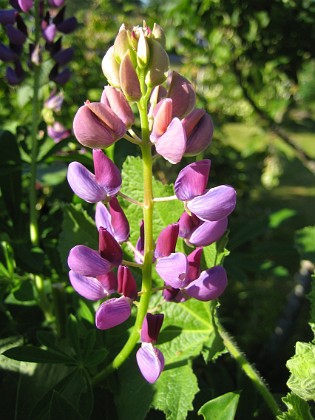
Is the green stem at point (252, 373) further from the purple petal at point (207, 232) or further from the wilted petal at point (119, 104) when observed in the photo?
the wilted petal at point (119, 104)

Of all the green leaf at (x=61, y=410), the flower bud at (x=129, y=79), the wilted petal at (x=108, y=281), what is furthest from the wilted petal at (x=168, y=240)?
the green leaf at (x=61, y=410)

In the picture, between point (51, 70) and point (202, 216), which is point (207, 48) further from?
point (202, 216)

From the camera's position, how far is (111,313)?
34.2 inches

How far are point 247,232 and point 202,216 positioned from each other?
889 millimetres

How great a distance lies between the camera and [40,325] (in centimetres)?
135

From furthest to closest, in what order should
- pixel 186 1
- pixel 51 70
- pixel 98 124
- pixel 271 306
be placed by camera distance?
pixel 271 306 < pixel 186 1 < pixel 51 70 < pixel 98 124

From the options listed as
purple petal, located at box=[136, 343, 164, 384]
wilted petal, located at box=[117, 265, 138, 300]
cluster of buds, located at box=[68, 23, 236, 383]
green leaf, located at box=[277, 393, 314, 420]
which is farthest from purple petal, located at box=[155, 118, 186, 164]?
green leaf, located at box=[277, 393, 314, 420]

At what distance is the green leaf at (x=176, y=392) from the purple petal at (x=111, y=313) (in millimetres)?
225

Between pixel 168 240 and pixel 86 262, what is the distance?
143mm

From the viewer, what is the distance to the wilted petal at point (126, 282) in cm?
90

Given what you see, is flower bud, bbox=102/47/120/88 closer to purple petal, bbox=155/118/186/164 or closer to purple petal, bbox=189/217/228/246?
purple petal, bbox=155/118/186/164

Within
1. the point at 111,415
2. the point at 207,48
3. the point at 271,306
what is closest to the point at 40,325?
the point at 111,415

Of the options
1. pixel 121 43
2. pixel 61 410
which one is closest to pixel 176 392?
pixel 61 410

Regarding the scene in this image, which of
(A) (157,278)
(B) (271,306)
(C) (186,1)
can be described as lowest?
(B) (271,306)
